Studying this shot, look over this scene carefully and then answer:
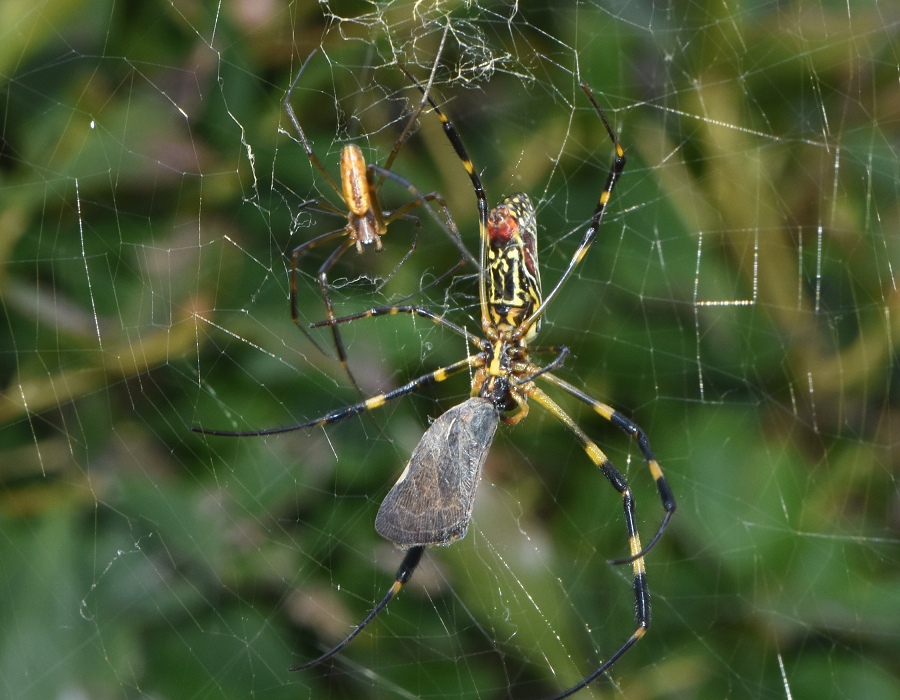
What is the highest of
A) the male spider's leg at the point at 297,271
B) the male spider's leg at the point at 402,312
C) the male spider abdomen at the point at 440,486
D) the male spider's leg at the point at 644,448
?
the male spider's leg at the point at 297,271

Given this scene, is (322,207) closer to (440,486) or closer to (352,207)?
(352,207)

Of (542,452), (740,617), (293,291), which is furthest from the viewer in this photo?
(542,452)

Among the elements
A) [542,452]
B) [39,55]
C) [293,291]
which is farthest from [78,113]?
[542,452]

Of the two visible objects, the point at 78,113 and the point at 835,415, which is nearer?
the point at 78,113

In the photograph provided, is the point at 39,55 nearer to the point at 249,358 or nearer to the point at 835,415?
the point at 249,358

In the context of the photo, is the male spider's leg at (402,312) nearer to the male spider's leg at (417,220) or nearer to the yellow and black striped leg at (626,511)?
the male spider's leg at (417,220)

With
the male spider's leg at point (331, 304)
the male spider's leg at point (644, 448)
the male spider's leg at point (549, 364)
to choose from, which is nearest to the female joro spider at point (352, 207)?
the male spider's leg at point (331, 304)

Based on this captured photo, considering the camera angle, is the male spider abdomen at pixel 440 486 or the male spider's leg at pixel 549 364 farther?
the male spider's leg at pixel 549 364

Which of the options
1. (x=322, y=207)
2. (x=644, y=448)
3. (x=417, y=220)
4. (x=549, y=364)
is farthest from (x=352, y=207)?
(x=644, y=448)
